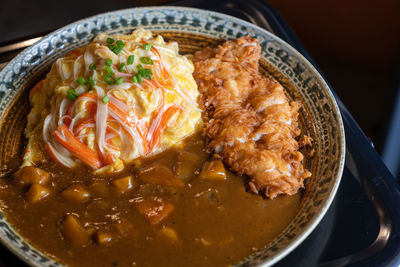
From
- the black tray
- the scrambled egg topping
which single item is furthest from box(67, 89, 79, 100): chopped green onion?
the black tray

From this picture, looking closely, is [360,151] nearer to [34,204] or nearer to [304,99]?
[304,99]

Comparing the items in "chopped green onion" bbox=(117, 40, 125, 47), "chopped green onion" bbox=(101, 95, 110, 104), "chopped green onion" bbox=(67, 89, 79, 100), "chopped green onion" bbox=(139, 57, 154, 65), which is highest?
"chopped green onion" bbox=(117, 40, 125, 47)

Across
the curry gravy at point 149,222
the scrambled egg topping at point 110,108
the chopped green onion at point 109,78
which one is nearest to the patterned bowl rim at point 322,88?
the curry gravy at point 149,222

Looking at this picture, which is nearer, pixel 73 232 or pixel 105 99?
pixel 73 232

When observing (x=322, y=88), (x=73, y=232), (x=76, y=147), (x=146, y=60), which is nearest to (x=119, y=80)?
(x=146, y=60)

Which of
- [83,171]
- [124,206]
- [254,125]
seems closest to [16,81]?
[83,171]

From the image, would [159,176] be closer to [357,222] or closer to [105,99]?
[105,99]

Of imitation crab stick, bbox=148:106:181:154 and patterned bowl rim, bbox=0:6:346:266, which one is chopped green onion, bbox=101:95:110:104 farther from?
patterned bowl rim, bbox=0:6:346:266
